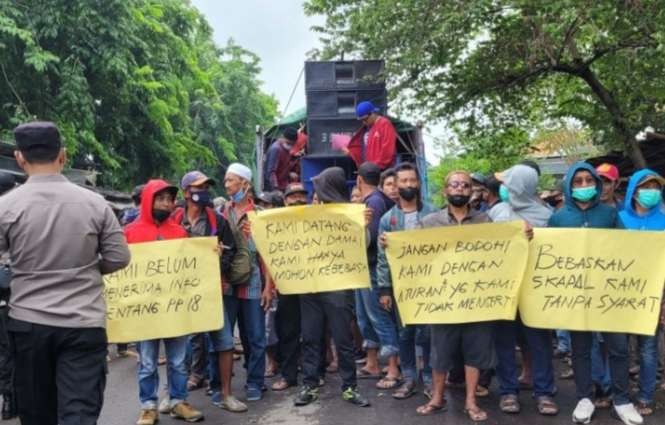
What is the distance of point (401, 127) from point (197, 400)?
19.1 feet

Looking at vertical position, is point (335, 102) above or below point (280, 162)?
above

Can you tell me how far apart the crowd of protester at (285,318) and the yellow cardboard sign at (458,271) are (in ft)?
0.47

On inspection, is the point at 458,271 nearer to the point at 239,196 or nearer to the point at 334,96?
the point at 239,196

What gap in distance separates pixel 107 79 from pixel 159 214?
11.1 m

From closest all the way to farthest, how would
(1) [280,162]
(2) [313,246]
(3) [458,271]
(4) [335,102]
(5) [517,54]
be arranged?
(3) [458,271]
(2) [313,246]
(1) [280,162]
(4) [335,102]
(5) [517,54]

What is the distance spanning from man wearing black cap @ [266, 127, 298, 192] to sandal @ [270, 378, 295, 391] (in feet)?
13.2

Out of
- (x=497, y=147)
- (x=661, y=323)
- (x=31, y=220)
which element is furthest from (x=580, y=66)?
(x=31, y=220)

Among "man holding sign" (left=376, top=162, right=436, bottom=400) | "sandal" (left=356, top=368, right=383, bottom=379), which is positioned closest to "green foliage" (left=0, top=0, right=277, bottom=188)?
"sandal" (left=356, top=368, right=383, bottom=379)

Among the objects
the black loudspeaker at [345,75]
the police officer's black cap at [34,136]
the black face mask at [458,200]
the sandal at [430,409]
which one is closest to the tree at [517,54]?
the black loudspeaker at [345,75]

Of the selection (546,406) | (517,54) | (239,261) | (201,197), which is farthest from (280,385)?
(517,54)

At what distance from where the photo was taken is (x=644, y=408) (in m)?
5.11

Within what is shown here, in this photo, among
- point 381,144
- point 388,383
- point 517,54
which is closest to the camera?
point 388,383

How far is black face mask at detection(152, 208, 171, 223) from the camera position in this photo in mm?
5062

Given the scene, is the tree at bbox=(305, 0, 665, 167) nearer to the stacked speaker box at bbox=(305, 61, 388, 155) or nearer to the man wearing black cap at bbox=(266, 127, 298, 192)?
the stacked speaker box at bbox=(305, 61, 388, 155)
